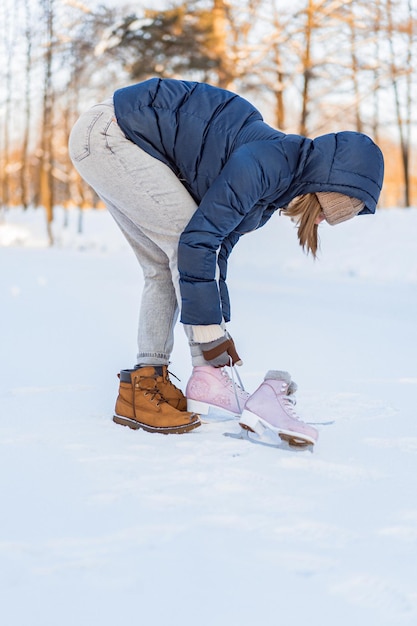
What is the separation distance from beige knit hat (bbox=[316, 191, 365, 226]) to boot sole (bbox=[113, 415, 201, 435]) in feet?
2.37

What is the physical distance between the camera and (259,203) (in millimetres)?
1812

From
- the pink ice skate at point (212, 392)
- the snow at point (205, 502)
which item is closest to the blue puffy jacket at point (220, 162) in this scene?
the pink ice skate at point (212, 392)

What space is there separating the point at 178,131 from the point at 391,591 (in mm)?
1324

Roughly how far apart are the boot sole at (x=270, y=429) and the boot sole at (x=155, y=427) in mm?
158

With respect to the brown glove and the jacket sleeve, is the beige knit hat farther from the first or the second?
the brown glove

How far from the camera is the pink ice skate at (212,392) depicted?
1.92 meters

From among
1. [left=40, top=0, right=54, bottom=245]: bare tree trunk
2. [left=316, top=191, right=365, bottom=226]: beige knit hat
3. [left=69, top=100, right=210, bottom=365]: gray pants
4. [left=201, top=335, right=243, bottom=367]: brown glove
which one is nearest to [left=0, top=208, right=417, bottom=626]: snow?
[left=201, top=335, right=243, bottom=367]: brown glove

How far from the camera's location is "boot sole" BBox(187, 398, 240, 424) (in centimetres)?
192

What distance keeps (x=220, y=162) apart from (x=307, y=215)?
0.94ft

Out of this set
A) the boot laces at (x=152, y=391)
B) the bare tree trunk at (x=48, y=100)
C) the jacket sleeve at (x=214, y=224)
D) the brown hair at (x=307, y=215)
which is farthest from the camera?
the bare tree trunk at (x=48, y=100)

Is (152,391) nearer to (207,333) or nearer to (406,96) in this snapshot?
(207,333)

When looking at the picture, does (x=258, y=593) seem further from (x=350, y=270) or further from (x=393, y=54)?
(x=393, y=54)

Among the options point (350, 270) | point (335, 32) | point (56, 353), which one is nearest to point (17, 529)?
point (56, 353)

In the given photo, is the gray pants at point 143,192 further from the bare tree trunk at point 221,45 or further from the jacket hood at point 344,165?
the bare tree trunk at point 221,45
